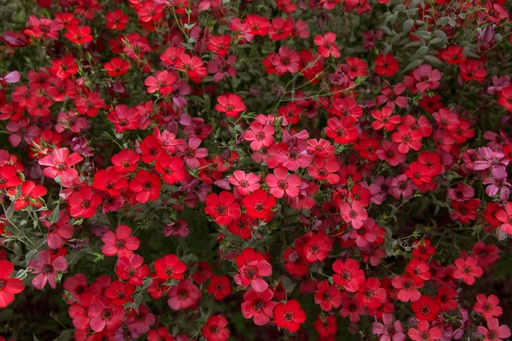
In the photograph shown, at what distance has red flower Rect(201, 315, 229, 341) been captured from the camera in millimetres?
2064

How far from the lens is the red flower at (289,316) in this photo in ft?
6.08

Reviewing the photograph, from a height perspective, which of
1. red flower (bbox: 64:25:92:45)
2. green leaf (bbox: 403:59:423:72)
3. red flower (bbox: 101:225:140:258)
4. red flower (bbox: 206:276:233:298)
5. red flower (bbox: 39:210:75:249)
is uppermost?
green leaf (bbox: 403:59:423:72)

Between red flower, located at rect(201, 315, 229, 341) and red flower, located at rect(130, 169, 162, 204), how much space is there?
0.60 meters

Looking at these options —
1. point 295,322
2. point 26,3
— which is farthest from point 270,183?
point 26,3

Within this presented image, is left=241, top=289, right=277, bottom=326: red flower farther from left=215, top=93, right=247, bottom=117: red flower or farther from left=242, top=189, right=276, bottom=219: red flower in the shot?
left=215, top=93, right=247, bottom=117: red flower

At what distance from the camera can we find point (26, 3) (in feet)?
8.89

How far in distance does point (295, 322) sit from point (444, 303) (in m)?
0.68

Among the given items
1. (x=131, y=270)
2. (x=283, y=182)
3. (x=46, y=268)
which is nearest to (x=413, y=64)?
(x=283, y=182)

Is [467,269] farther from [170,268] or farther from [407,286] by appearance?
[170,268]

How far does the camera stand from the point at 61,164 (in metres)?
1.89

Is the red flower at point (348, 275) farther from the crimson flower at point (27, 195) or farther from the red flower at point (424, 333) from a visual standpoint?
the crimson flower at point (27, 195)

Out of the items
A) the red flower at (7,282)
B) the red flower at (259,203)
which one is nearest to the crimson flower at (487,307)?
the red flower at (259,203)

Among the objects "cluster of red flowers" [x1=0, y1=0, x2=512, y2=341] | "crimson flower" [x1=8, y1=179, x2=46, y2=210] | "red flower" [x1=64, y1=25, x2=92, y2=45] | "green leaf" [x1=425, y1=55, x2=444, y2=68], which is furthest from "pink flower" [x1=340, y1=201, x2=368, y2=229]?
"red flower" [x1=64, y1=25, x2=92, y2=45]

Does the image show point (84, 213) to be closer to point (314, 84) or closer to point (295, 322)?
point (295, 322)
